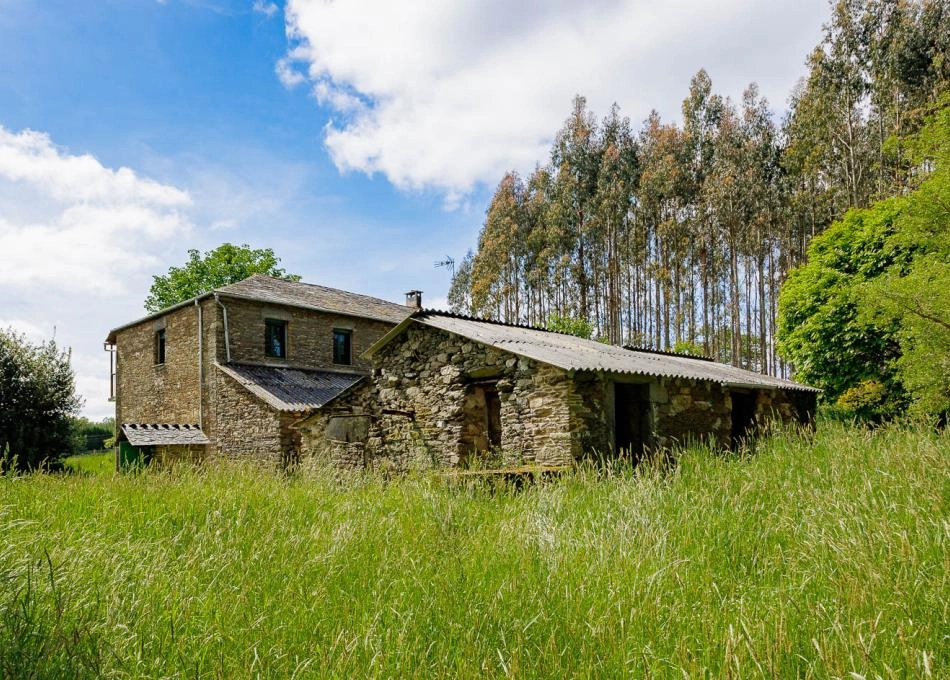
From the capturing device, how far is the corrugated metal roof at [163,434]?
17.7 m

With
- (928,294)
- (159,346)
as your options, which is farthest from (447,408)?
(159,346)

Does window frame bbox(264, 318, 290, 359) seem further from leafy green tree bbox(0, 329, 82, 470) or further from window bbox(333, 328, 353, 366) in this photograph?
leafy green tree bbox(0, 329, 82, 470)

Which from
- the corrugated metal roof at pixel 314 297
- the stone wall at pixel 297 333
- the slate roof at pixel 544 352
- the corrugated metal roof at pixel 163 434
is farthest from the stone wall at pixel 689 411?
the corrugated metal roof at pixel 163 434

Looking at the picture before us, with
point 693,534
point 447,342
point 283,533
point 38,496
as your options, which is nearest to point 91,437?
point 447,342

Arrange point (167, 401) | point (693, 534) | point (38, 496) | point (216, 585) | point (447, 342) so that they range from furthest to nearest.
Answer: point (167, 401) < point (447, 342) < point (38, 496) < point (693, 534) < point (216, 585)

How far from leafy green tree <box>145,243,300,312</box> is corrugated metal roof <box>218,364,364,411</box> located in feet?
52.1

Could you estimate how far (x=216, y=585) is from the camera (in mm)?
4039

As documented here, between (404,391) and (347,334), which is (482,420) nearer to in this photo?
(404,391)

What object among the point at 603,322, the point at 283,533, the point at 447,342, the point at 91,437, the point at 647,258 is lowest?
the point at 91,437

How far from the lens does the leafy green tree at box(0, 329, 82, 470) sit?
16.6m

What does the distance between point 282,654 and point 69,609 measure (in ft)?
4.10

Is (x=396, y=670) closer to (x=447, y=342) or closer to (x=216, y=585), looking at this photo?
(x=216, y=585)

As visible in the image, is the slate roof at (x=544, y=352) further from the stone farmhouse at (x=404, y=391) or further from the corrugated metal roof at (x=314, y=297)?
the corrugated metal roof at (x=314, y=297)

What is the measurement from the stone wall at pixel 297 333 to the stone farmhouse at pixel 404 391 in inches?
1.9
